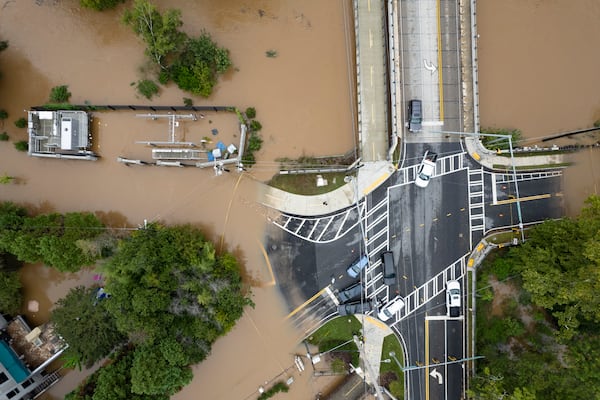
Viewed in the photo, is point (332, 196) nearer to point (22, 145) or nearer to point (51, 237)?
point (51, 237)

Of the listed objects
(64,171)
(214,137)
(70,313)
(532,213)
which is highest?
(214,137)

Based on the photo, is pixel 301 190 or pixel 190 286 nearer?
pixel 190 286

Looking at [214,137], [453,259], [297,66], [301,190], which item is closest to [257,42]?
[297,66]

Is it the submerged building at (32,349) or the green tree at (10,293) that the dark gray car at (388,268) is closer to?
the submerged building at (32,349)

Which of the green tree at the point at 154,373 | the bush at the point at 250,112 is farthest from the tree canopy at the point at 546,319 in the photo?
the bush at the point at 250,112

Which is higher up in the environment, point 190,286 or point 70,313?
point 190,286

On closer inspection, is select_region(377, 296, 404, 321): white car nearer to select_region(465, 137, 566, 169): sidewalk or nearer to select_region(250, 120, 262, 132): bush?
select_region(465, 137, 566, 169): sidewalk

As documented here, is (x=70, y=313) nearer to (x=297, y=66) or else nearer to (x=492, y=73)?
(x=297, y=66)
